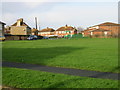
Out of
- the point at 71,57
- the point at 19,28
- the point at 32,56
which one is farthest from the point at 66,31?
the point at 71,57

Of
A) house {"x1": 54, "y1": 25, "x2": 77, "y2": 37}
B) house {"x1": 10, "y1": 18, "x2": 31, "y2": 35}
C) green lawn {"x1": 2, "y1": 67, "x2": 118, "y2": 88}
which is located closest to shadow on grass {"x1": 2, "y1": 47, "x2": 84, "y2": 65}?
green lawn {"x1": 2, "y1": 67, "x2": 118, "y2": 88}

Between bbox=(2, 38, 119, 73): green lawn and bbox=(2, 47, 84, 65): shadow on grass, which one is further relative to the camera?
bbox=(2, 47, 84, 65): shadow on grass

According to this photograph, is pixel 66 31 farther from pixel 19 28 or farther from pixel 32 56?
pixel 32 56

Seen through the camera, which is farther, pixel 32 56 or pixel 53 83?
pixel 32 56

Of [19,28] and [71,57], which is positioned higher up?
[19,28]

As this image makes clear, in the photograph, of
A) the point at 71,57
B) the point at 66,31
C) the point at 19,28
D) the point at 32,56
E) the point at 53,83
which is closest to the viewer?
the point at 53,83

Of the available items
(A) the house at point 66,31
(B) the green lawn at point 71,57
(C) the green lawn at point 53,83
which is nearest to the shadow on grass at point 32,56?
(B) the green lawn at point 71,57

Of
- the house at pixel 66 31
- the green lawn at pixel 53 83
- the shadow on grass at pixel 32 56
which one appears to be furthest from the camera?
the house at pixel 66 31

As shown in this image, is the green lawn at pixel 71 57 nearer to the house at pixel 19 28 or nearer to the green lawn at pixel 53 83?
the green lawn at pixel 53 83

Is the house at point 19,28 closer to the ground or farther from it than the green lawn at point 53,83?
farther from it

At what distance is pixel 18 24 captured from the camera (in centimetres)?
7375

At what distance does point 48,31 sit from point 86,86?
109654 millimetres

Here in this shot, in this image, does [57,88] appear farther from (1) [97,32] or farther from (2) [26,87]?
(1) [97,32]

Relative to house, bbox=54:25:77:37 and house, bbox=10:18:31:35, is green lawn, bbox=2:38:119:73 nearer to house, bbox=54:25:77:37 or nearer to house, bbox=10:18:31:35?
house, bbox=10:18:31:35
